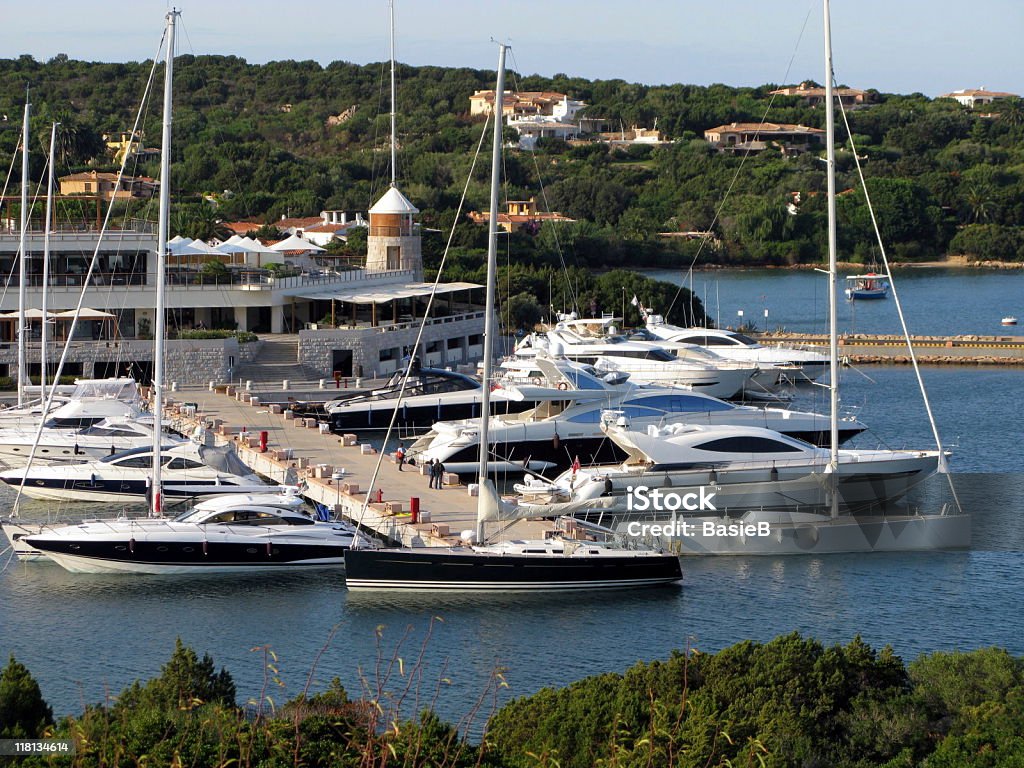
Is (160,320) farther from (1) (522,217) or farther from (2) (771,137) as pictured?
(2) (771,137)

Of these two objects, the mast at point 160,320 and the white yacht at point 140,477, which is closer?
the mast at point 160,320

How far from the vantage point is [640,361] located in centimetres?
4919

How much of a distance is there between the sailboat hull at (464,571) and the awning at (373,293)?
1023 inches

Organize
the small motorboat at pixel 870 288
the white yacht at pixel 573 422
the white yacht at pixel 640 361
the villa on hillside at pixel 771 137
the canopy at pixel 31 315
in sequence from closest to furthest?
the white yacht at pixel 573 422, the canopy at pixel 31 315, the white yacht at pixel 640 361, the small motorboat at pixel 870 288, the villa on hillside at pixel 771 137

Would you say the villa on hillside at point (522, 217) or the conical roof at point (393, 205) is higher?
the conical roof at point (393, 205)

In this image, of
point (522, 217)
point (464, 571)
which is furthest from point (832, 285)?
point (522, 217)

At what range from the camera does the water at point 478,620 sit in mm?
23219

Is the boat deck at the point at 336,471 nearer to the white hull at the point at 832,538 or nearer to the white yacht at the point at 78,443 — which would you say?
the white yacht at the point at 78,443

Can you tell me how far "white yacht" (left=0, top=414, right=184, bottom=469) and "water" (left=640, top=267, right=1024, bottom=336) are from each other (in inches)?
1325

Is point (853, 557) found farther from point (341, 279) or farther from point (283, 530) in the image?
point (341, 279)

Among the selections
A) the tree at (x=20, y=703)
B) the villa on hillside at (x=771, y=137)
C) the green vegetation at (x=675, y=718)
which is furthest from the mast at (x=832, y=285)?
the villa on hillside at (x=771, y=137)

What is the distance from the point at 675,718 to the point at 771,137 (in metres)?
132

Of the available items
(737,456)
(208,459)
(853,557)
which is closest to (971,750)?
(853,557)

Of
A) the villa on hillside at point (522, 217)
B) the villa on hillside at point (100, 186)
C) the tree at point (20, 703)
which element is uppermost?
the villa on hillside at point (100, 186)
